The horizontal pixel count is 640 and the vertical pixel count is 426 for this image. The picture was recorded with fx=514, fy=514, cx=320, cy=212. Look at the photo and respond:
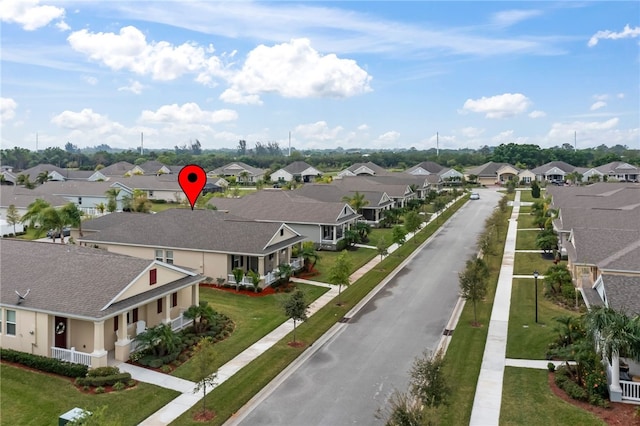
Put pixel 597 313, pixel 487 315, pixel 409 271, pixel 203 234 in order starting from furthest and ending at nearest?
1. pixel 409 271
2. pixel 203 234
3. pixel 487 315
4. pixel 597 313

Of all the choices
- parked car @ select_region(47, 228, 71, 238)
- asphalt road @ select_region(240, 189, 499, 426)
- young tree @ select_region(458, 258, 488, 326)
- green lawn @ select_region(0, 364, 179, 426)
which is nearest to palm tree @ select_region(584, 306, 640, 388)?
asphalt road @ select_region(240, 189, 499, 426)

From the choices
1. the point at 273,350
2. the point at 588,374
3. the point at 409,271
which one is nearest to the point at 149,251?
the point at 273,350

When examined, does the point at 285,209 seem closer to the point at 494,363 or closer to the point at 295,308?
the point at 295,308

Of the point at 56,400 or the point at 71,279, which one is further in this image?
the point at 71,279

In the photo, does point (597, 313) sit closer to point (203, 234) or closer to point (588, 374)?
point (588, 374)

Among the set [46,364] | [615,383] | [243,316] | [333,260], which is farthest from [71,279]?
[333,260]

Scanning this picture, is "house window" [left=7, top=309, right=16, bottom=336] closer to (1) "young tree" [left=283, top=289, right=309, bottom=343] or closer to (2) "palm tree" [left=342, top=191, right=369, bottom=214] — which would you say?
(1) "young tree" [left=283, top=289, right=309, bottom=343]
